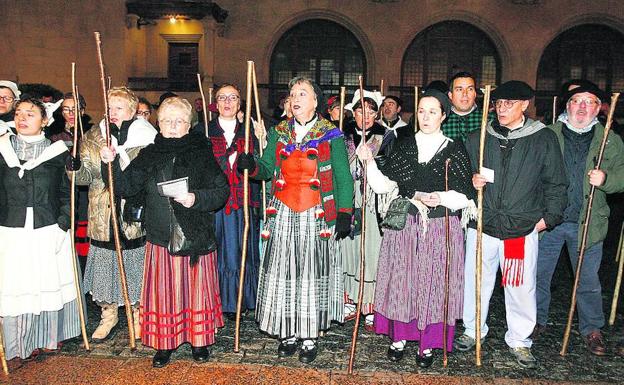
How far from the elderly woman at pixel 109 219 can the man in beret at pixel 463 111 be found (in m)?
2.61

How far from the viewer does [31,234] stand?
13.0ft

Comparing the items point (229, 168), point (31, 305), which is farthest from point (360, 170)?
point (31, 305)

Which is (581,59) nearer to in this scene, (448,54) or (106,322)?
(448,54)

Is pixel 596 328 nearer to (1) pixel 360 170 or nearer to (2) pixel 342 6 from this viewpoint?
(1) pixel 360 170

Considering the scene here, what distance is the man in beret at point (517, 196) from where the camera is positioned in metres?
4.02

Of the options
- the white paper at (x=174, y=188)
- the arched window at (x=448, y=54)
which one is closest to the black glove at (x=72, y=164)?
the white paper at (x=174, y=188)

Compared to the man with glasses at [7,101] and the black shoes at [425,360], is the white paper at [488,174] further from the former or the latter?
the man with glasses at [7,101]

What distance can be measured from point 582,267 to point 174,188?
11.5 ft

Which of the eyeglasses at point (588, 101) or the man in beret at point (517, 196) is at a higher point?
the eyeglasses at point (588, 101)

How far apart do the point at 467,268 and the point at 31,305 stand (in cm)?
349

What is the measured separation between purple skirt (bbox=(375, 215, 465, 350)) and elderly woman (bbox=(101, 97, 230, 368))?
1436 millimetres

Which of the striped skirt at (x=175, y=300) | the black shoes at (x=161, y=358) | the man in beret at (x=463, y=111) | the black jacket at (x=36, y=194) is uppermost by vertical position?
the man in beret at (x=463, y=111)

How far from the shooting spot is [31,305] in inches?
157

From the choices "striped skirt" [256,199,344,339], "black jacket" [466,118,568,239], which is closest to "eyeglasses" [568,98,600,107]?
"black jacket" [466,118,568,239]
